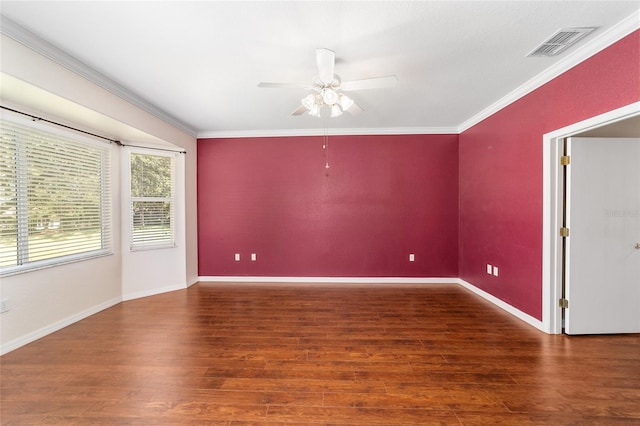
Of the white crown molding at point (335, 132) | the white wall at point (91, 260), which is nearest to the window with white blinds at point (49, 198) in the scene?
the white wall at point (91, 260)

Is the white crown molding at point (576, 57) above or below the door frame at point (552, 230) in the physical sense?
above

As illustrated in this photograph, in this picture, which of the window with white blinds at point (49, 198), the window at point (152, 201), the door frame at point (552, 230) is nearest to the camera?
the window with white blinds at point (49, 198)

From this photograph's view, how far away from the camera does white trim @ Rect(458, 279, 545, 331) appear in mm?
2801

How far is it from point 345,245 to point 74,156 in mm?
3824

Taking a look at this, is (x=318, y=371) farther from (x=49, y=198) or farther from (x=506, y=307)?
(x=49, y=198)

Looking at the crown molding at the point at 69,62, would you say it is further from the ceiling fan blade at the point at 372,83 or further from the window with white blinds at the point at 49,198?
the ceiling fan blade at the point at 372,83

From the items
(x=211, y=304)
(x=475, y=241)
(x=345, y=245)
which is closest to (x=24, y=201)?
(x=211, y=304)

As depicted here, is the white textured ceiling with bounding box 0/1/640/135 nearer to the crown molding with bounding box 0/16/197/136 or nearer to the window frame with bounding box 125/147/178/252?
the crown molding with bounding box 0/16/197/136

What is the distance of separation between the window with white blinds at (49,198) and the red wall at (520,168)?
5134 mm

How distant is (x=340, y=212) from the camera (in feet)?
14.9

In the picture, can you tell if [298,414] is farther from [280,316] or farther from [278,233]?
[278,233]

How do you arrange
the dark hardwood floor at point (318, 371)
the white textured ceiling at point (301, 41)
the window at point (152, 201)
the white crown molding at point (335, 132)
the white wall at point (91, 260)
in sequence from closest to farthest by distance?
the dark hardwood floor at point (318, 371)
the white textured ceiling at point (301, 41)
the white wall at point (91, 260)
the window at point (152, 201)
the white crown molding at point (335, 132)

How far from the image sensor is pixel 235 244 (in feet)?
15.1

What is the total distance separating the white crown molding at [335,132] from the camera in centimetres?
441
